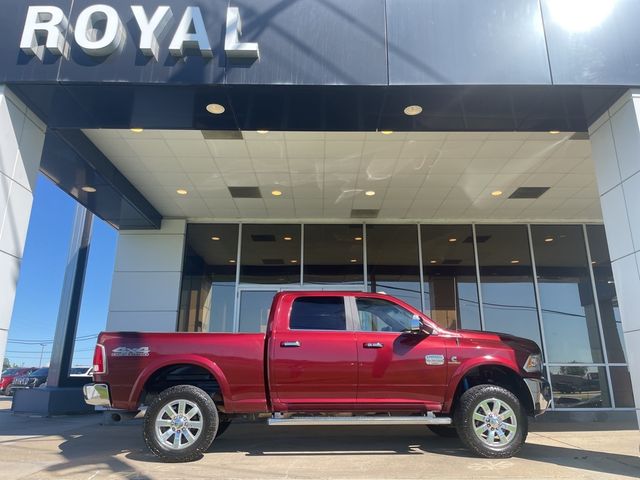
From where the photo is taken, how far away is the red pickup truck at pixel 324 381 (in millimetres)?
5605

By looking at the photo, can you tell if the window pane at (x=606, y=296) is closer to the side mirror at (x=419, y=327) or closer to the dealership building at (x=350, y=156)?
the dealership building at (x=350, y=156)

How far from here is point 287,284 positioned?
11.2 m

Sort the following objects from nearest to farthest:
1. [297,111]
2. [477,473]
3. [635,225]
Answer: [477,473], [635,225], [297,111]

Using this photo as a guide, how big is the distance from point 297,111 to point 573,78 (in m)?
3.35

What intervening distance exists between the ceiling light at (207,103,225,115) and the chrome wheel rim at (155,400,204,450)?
364cm

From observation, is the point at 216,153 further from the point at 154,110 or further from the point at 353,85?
the point at 353,85

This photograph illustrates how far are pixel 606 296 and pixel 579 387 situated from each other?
2280mm

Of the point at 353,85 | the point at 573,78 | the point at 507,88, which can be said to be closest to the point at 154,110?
the point at 353,85

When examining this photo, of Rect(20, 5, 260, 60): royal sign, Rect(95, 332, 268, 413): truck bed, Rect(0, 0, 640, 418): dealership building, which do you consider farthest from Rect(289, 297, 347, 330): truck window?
Rect(20, 5, 260, 60): royal sign

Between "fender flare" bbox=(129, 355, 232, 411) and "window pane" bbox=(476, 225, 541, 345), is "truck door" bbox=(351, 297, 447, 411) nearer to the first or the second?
"fender flare" bbox=(129, 355, 232, 411)

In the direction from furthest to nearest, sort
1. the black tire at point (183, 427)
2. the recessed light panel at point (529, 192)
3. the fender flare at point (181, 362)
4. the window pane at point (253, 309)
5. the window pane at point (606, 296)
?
1. the window pane at point (253, 309)
2. the window pane at point (606, 296)
3. the recessed light panel at point (529, 192)
4. the fender flare at point (181, 362)
5. the black tire at point (183, 427)

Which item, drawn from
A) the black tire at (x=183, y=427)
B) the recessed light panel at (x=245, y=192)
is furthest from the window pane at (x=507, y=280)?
the black tire at (x=183, y=427)

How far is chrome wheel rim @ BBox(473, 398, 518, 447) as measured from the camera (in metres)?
5.61

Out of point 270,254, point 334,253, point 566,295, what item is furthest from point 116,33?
point 566,295
